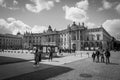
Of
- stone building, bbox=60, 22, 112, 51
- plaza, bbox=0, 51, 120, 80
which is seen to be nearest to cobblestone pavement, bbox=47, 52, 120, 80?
plaza, bbox=0, 51, 120, 80

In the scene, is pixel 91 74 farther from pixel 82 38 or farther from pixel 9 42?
pixel 9 42

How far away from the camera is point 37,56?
11.2 meters

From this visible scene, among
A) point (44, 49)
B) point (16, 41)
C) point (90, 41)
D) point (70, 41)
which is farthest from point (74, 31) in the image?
point (16, 41)

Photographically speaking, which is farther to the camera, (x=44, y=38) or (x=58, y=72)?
(x=44, y=38)

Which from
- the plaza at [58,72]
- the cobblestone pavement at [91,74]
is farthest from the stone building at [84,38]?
the plaza at [58,72]

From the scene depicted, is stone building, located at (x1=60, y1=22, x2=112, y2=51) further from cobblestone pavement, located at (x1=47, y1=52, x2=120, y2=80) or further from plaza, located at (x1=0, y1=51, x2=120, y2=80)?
plaza, located at (x1=0, y1=51, x2=120, y2=80)

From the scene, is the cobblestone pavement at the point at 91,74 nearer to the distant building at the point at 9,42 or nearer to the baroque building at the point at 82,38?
the baroque building at the point at 82,38

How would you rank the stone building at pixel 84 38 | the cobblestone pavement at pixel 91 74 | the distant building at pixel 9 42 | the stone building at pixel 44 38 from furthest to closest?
the distant building at pixel 9 42
the stone building at pixel 44 38
the stone building at pixel 84 38
the cobblestone pavement at pixel 91 74

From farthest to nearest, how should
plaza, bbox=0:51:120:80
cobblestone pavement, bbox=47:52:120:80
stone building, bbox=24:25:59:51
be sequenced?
stone building, bbox=24:25:59:51 < plaza, bbox=0:51:120:80 < cobblestone pavement, bbox=47:52:120:80

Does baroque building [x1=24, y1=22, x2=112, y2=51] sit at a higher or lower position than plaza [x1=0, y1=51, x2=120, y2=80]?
higher

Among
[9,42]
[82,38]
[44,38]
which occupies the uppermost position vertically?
[44,38]

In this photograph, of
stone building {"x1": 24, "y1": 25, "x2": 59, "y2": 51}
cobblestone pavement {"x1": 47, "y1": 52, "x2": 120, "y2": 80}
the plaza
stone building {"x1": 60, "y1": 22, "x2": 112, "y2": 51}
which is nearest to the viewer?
cobblestone pavement {"x1": 47, "y1": 52, "x2": 120, "y2": 80}

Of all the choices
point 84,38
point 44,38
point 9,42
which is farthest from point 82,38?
point 9,42

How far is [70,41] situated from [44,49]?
42021 mm
